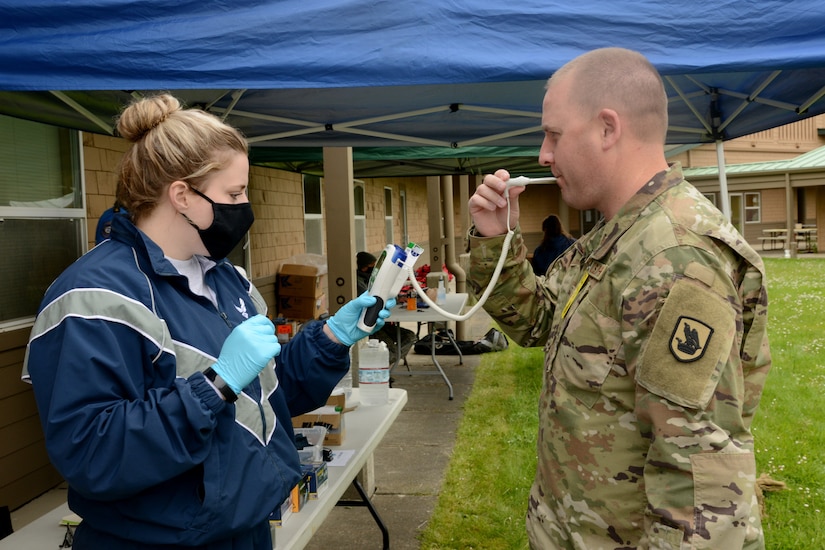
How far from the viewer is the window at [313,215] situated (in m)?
10.7

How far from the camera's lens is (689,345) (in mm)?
1366

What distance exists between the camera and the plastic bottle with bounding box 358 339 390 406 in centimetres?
385

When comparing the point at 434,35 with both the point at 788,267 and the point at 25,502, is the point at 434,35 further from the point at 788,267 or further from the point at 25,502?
the point at 788,267

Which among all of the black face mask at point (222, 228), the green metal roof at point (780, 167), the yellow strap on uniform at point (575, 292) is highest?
the green metal roof at point (780, 167)

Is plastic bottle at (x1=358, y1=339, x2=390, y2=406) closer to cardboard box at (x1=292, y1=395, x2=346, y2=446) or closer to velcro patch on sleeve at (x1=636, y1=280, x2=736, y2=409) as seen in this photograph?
cardboard box at (x1=292, y1=395, x2=346, y2=446)

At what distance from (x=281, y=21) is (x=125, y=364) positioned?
4.65ft

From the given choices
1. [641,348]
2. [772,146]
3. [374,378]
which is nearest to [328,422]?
[374,378]

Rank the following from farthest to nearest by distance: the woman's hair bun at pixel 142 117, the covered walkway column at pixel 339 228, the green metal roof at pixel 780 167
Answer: the green metal roof at pixel 780 167 → the covered walkway column at pixel 339 228 → the woman's hair bun at pixel 142 117

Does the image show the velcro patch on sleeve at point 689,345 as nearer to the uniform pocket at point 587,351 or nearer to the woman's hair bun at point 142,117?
the uniform pocket at point 587,351

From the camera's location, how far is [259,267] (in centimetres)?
847

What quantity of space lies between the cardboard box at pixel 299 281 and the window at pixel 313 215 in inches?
65.5

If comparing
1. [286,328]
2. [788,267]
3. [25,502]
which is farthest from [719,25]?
[788,267]

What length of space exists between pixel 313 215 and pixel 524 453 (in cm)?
660

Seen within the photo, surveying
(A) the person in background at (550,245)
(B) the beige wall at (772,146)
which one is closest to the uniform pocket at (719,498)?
(A) the person in background at (550,245)
